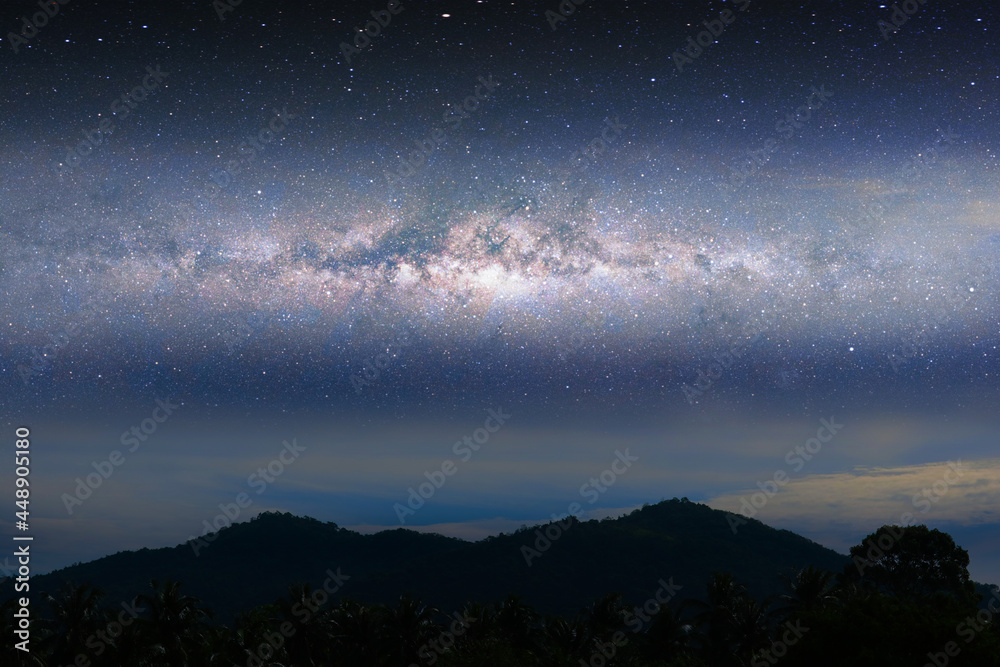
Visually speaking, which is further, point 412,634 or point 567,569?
point 567,569

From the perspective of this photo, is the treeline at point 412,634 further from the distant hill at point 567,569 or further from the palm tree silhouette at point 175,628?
the distant hill at point 567,569

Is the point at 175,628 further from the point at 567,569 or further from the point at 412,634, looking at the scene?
the point at 567,569

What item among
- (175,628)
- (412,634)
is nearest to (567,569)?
(412,634)

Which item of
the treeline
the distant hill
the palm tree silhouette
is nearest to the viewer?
the treeline

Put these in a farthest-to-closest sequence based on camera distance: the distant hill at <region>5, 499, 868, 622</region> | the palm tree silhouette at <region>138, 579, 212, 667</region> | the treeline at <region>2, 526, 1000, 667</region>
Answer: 1. the distant hill at <region>5, 499, 868, 622</region>
2. the palm tree silhouette at <region>138, 579, 212, 667</region>
3. the treeline at <region>2, 526, 1000, 667</region>

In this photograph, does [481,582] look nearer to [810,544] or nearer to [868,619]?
[810,544]

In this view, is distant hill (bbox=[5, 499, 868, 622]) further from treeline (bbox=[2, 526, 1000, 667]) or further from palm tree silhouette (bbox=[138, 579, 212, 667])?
palm tree silhouette (bbox=[138, 579, 212, 667])

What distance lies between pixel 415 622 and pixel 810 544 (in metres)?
137

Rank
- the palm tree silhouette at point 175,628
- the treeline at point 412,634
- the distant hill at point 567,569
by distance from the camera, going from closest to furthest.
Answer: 1. the treeline at point 412,634
2. the palm tree silhouette at point 175,628
3. the distant hill at point 567,569

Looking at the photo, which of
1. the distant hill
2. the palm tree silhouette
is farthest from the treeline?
the distant hill

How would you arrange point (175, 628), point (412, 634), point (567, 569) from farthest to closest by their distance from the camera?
point (567, 569) → point (412, 634) → point (175, 628)

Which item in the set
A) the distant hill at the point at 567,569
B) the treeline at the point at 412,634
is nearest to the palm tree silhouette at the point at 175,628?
the treeline at the point at 412,634

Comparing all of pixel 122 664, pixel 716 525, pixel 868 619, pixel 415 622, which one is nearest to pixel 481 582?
pixel 716 525

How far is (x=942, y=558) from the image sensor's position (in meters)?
80.8
